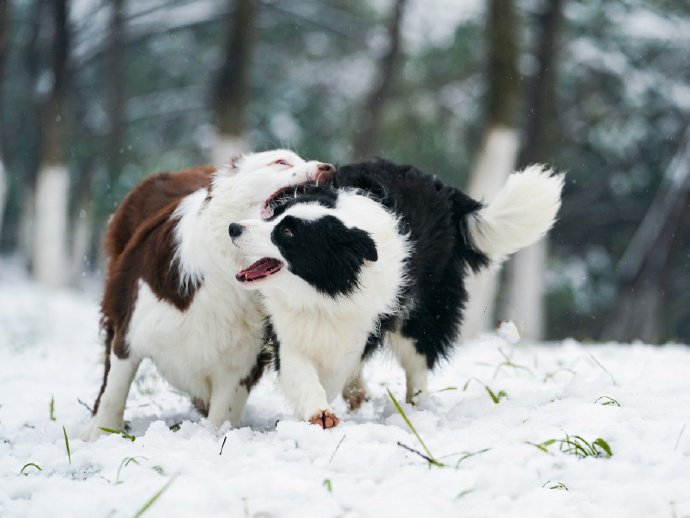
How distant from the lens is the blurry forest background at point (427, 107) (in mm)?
16109

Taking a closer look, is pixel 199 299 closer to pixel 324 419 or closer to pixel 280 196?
pixel 280 196

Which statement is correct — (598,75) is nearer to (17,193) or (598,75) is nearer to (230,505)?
(230,505)

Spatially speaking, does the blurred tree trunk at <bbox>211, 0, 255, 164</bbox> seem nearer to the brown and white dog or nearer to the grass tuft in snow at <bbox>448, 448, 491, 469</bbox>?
the brown and white dog

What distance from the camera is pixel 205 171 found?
5410mm

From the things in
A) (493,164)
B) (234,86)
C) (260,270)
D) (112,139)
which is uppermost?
(234,86)

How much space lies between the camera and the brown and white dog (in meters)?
4.24

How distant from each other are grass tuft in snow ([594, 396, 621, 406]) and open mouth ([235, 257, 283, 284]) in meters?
1.66

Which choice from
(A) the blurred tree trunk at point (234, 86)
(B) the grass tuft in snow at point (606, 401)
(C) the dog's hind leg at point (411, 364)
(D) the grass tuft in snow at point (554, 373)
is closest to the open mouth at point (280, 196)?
(C) the dog's hind leg at point (411, 364)

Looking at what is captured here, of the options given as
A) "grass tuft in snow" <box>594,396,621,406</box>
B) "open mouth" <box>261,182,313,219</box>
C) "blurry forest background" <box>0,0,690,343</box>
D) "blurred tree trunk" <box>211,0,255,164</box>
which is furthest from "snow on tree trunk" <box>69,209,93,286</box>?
"grass tuft in snow" <box>594,396,621,406</box>

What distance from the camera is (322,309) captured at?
160 inches

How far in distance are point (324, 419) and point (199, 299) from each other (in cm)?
99

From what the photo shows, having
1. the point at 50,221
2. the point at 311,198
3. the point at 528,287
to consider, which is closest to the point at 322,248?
the point at 311,198

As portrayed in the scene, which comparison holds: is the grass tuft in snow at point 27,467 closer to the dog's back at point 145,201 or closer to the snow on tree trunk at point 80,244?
the dog's back at point 145,201

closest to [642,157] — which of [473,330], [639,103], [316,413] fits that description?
[639,103]
